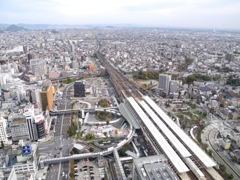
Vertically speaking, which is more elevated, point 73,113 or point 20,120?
point 20,120

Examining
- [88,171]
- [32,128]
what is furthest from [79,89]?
[88,171]

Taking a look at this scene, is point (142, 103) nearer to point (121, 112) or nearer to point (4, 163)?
point (121, 112)

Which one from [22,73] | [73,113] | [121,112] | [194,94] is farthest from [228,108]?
[22,73]

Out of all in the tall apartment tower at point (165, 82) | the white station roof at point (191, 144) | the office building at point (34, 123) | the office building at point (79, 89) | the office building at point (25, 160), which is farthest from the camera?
the tall apartment tower at point (165, 82)

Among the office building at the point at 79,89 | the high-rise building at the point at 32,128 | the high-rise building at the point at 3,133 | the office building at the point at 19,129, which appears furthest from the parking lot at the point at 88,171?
the office building at the point at 79,89

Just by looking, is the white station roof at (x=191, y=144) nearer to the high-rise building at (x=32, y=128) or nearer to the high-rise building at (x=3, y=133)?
the high-rise building at (x=32, y=128)

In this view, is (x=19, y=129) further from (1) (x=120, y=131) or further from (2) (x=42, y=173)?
(1) (x=120, y=131)
